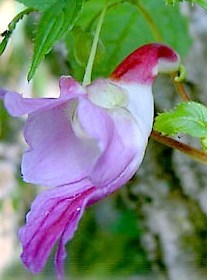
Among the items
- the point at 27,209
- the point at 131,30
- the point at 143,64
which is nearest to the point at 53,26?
the point at 143,64

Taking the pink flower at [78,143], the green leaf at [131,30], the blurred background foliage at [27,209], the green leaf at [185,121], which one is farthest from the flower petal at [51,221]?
the blurred background foliage at [27,209]

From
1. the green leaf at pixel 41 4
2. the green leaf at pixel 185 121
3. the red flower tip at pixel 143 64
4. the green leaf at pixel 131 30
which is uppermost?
the green leaf at pixel 41 4

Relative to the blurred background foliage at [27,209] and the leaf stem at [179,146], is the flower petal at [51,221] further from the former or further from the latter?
the blurred background foliage at [27,209]

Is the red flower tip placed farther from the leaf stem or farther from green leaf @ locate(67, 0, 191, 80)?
green leaf @ locate(67, 0, 191, 80)

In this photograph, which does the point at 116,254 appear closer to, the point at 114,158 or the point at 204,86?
the point at 204,86

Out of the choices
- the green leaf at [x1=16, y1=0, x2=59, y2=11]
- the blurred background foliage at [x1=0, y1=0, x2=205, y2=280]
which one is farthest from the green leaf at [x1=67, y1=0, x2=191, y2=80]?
the blurred background foliage at [x1=0, y1=0, x2=205, y2=280]

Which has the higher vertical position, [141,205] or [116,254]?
[141,205]

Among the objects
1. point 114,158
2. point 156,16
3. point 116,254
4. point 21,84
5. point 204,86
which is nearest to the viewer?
point 114,158

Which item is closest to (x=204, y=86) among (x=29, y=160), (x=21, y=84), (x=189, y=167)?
(x=189, y=167)
